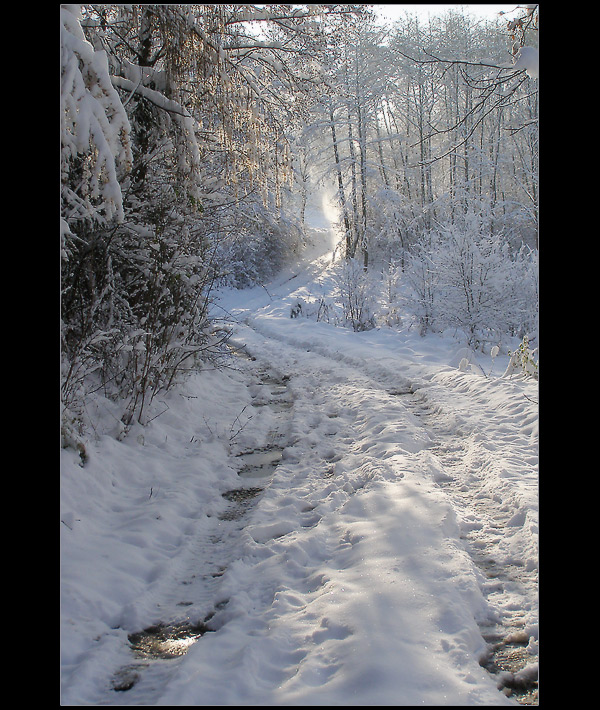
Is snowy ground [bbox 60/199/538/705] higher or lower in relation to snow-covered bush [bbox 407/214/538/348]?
lower

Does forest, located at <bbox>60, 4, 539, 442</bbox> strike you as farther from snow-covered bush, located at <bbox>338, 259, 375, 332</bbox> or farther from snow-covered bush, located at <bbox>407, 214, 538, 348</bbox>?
snow-covered bush, located at <bbox>338, 259, 375, 332</bbox>

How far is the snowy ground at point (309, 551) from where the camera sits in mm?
2014

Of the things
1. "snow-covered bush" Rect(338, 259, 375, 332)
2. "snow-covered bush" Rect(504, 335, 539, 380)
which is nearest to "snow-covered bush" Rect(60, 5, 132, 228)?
"snow-covered bush" Rect(504, 335, 539, 380)

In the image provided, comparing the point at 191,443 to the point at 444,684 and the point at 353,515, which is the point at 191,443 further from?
the point at 444,684

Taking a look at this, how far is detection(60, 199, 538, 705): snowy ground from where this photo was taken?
201 cm

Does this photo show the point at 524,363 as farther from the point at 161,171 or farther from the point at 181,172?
the point at 161,171

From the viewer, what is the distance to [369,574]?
2.60 m

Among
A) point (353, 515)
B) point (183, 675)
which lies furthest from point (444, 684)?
point (353, 515)

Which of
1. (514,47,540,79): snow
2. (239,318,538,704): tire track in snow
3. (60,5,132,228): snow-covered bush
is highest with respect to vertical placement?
(514,47,540,79): snow

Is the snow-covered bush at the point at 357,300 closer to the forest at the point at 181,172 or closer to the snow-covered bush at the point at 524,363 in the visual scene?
the forest at the point at 181,172

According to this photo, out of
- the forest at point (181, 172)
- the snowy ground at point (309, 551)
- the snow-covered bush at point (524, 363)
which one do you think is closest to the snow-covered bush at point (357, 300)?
the forest at point (181, 172)

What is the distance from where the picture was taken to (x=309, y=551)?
10.00 ft

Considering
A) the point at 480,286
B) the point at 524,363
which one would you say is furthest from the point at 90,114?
the point at 480,286
